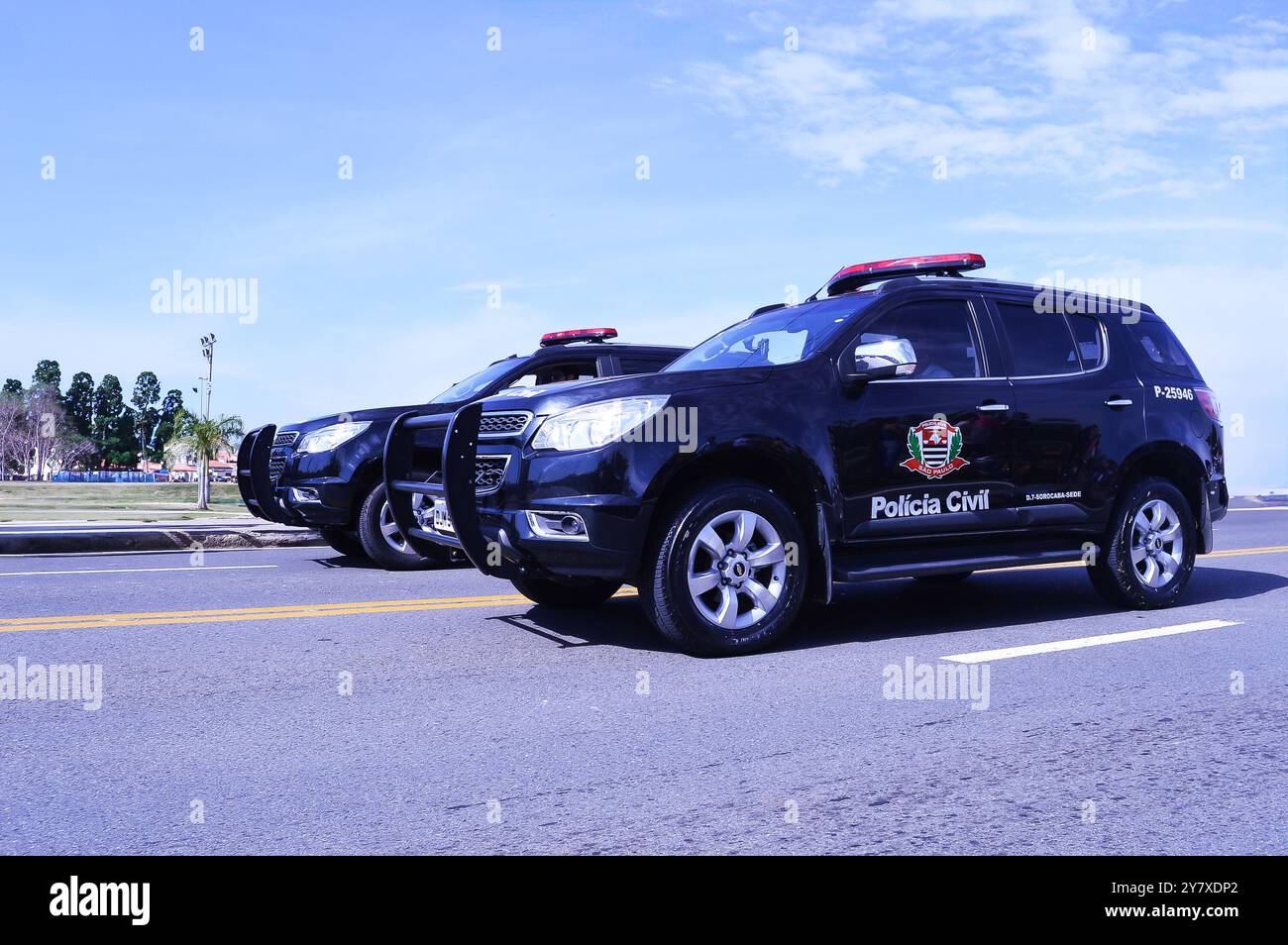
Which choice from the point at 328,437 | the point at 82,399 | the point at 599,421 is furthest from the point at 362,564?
the point at 82,399

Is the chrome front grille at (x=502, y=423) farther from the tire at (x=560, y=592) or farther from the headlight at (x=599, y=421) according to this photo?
the tire at (x=560, y=592)

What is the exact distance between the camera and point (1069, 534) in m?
6.70

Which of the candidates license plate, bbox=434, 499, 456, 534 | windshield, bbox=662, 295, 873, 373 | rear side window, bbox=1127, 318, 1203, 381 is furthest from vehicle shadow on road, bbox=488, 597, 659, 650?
rear side window, bbox=1127, 318, 1203, 381

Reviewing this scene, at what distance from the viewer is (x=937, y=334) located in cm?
639

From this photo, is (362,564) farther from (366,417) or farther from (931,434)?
(931,434)

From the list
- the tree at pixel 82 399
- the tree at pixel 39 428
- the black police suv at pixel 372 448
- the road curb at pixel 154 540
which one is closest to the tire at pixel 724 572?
the black police suv at pixel 372 448

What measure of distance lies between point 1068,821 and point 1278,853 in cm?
52

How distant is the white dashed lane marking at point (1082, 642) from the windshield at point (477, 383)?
4989mm

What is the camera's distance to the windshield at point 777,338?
241 inches

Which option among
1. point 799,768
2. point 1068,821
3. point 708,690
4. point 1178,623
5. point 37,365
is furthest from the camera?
point 37,365

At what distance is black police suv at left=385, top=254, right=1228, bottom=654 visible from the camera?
17.7 feet

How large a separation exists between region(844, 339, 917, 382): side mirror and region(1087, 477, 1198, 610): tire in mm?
1933
